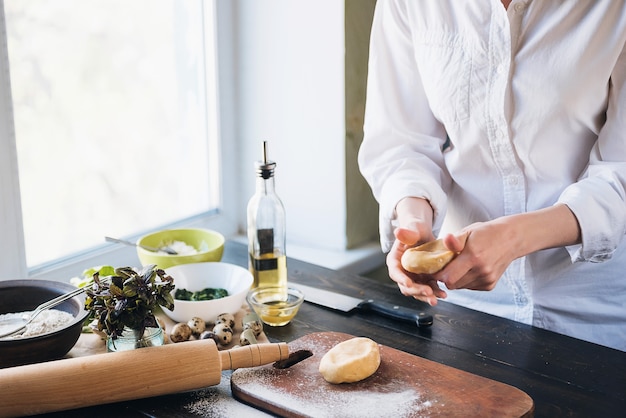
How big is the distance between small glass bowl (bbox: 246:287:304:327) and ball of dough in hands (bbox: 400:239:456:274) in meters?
0.24

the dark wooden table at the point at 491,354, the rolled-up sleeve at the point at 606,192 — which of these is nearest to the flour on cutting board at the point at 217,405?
Result: the dark wooden table at the point at 491,354

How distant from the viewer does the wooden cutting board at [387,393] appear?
99 cm

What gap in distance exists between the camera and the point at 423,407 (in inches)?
39.4

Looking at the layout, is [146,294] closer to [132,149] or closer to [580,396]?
[580,396]

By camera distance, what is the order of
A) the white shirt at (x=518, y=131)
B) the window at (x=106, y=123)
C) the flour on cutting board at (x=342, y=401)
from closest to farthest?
the flour on cutting board at (x=342, y=401), the white shirt at (x=518, y=131), the window at (x=106, y=123)

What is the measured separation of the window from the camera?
5.25 ft

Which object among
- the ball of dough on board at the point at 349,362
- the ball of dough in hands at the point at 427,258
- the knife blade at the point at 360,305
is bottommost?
the knife blade at the point at 360,305

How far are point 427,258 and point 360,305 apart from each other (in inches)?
10.3

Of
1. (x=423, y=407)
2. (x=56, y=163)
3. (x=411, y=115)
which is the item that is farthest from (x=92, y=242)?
(x=423, y=407)

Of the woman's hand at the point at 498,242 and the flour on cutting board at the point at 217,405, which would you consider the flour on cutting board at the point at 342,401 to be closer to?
the flour on cutting board at the point at 217,405

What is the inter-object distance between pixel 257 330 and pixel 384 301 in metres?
0.29

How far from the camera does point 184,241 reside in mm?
1644

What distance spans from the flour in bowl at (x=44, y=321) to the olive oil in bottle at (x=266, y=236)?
1.30 ft

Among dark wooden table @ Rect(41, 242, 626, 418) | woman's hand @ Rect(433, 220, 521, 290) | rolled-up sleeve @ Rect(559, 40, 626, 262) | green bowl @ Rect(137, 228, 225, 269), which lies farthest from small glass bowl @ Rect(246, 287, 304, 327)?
rolled-up sleeve @ Rect(559, 40, 626, 262)
